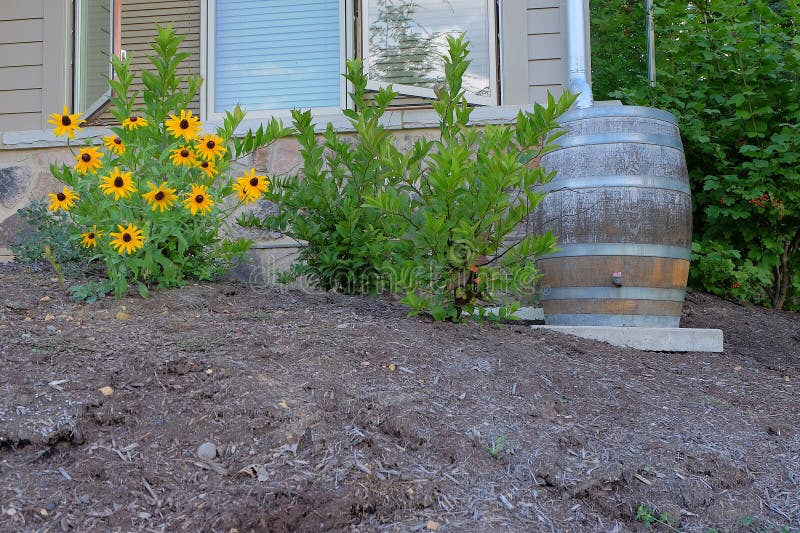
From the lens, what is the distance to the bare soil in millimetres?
1647

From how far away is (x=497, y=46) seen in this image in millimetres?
4484

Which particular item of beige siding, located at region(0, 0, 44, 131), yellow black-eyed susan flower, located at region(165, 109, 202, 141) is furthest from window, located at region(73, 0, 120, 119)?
yellow black-eyed susan flower, located at region(165, 109, 202, 141)

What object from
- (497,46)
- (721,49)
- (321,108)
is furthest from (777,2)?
(321,108)

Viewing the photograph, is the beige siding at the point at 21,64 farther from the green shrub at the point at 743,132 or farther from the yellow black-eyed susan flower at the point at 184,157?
the green shrub at the point at 743,132

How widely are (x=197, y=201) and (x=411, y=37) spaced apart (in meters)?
2.44

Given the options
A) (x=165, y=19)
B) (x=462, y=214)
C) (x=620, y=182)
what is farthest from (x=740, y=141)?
(x=165, y=19)

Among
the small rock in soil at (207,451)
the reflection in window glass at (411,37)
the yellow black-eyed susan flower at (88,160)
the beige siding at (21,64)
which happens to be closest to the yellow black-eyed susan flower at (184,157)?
the yellow black-eyed susan flower at (88,160)

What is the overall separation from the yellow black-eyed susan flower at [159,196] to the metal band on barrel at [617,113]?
180 cm

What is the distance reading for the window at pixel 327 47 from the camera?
15.0 ft

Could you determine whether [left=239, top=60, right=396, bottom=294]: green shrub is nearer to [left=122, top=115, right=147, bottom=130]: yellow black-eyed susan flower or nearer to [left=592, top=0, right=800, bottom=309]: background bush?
[left=122, top=115, right=147, bottom=130]: yellow black-eyed susan flower

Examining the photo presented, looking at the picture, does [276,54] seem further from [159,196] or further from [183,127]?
[159,196]

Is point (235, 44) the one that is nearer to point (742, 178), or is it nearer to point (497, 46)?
point (497, 46)

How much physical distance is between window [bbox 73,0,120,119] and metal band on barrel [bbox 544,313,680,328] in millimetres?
3168

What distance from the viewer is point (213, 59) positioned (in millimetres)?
4754
